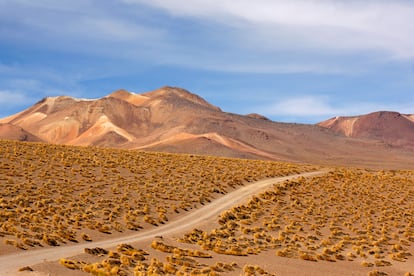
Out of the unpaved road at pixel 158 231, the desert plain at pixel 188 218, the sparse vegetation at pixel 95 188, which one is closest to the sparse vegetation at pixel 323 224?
the desert plain at pixel 188 218

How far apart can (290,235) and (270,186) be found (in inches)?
631

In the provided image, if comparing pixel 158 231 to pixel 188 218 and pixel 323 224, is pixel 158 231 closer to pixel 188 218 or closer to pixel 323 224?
pixel 188 218

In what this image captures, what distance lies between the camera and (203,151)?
171000mm

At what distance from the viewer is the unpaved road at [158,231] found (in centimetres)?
2436

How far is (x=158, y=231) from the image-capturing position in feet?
118

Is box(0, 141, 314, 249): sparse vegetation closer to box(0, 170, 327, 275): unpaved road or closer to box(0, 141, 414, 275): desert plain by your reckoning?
box(0, 141, 414, 275): desert plain

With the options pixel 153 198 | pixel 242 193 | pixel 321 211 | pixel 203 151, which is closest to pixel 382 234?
pixel 321 211

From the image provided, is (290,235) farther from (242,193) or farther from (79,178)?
(79,178)

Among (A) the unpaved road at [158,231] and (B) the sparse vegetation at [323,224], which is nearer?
(A) the unpaved road at [158,231]

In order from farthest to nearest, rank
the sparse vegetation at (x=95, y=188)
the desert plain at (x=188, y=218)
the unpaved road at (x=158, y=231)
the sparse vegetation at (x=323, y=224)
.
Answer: the sparse vegetation at (x=323, y=224), the sparse vegetation at (x=95, y=188), the desert plain at (x=188, y=218), the unpaved road at (x=158, y=231)

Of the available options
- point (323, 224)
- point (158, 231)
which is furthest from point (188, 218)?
point (323, 224)

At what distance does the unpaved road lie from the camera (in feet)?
79.9

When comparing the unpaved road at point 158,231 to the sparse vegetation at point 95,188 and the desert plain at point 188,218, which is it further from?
the sparse vegetation at point 95,188

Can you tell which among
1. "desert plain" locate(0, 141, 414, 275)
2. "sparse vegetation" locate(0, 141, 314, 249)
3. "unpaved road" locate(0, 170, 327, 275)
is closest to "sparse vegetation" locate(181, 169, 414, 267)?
"desert plain" locate(0, 141, 414, 275)
